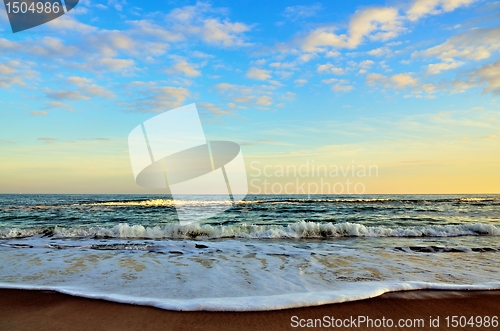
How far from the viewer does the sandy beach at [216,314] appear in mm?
3090

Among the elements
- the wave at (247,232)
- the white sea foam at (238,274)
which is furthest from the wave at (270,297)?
the wave at (247,232)

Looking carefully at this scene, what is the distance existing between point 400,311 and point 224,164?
5.97 metres

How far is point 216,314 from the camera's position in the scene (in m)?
3.36

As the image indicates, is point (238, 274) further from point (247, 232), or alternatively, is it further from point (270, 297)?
point (247, 232)

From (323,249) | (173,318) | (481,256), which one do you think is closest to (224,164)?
(323,249)

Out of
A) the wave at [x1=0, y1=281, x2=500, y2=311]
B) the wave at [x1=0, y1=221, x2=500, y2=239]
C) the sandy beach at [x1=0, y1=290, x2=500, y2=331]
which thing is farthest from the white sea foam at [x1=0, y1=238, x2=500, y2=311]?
the wave at [x1=0, y1=221, x2=500, y2=239]

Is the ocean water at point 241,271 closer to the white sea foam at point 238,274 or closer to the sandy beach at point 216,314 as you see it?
the white sea foam at point 238,274

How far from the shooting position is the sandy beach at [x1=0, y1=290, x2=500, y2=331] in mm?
3090

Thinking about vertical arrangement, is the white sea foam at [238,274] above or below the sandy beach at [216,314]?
below

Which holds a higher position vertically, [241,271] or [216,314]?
[216,314]

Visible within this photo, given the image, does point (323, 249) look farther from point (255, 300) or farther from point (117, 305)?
point (117, 305)

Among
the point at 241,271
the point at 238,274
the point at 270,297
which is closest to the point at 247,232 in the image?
the point at 241,271

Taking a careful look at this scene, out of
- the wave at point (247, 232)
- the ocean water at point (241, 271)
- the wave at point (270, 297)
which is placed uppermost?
the wave at point (270, 297)

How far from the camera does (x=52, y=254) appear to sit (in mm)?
7219
